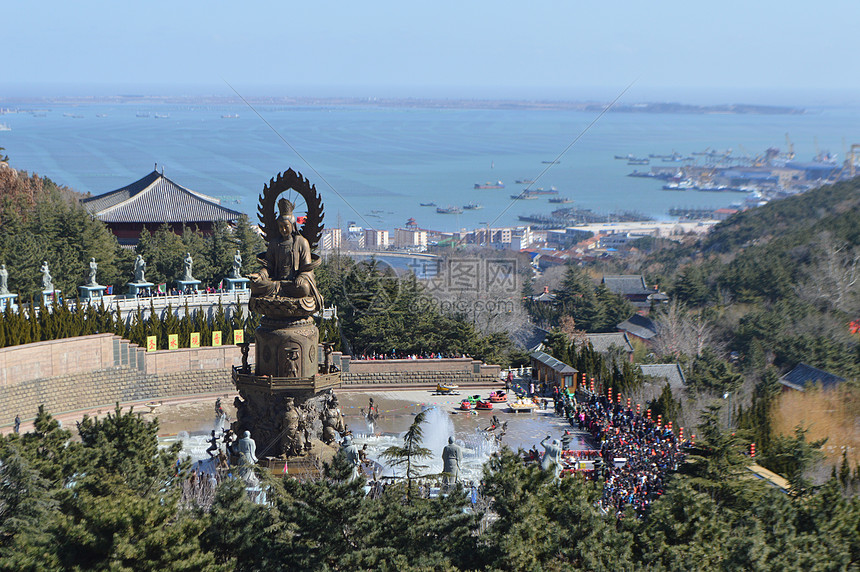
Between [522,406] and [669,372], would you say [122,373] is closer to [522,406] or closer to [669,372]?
[522,406]

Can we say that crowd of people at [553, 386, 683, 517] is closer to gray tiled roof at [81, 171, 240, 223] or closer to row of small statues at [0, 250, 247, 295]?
row of small statues at [0, 250, 247, 295]

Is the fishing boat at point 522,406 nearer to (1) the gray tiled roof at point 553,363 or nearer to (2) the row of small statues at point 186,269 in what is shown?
(1) the gray tiled roof at point 553,363

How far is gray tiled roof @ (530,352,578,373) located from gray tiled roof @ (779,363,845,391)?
9.71 m

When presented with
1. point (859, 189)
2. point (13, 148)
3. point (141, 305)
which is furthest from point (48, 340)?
point (13, 148)

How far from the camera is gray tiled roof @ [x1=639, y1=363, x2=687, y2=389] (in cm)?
3966

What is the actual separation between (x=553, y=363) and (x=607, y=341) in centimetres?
1403

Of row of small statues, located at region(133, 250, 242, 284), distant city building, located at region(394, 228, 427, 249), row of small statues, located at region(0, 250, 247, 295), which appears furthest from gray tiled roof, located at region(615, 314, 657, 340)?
distant city building, located at region(394, 228, 427, 249)

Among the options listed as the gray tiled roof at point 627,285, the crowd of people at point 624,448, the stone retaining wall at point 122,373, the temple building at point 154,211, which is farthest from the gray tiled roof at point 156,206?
the crowd of people at point 624,448

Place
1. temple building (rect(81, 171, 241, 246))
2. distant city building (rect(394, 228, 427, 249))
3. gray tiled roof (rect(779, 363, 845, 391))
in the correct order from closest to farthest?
gray tiled roof (rect(779, 363, 845, 391))
temple building (rect(81, 171, 241, 246))
distant city building (rect(394, 228, 427, 249))

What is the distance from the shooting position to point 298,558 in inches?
629

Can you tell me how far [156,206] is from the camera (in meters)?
57.2

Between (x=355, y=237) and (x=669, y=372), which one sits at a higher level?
(x=355, y=237)

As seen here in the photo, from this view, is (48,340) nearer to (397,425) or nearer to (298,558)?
(397,425)

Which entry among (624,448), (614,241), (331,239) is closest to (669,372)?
(624,448)
